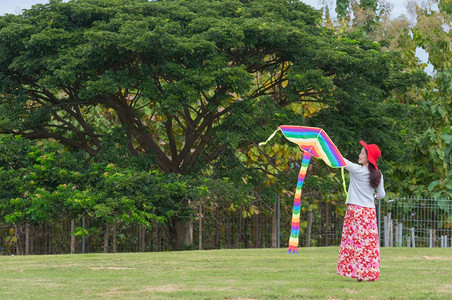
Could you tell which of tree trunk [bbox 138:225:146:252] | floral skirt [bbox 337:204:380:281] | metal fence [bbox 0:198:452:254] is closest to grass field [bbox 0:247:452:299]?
floral skirt [bbox 337:204:380:281]

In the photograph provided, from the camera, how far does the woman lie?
9000 millimetres

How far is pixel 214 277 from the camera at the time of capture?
33.7 feet

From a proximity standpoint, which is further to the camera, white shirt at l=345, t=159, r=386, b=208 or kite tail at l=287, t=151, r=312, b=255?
kite tail at l=287, t=151, r=312, b=255

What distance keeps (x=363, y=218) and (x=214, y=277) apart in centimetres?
240

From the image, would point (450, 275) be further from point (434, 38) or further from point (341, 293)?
point (434, 38)

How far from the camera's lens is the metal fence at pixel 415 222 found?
803 inches

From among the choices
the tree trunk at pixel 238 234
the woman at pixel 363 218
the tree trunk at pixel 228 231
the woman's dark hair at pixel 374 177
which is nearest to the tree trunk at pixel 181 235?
the tree trunk at pixel 228 231

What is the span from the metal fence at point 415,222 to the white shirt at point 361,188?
11432 millimetres

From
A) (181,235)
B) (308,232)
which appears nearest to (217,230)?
(181,235)

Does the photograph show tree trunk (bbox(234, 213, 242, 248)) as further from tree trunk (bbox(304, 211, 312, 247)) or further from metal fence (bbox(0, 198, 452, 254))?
tree trunk (bbox(304, 211, 312, 247))

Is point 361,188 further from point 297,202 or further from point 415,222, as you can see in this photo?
point 415,222

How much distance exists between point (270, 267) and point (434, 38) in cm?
1466

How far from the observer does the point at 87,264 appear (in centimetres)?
1229

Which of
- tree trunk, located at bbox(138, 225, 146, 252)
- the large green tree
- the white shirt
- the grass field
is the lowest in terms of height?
tree trunk, located at bbox(138, 225, 146, 252)
